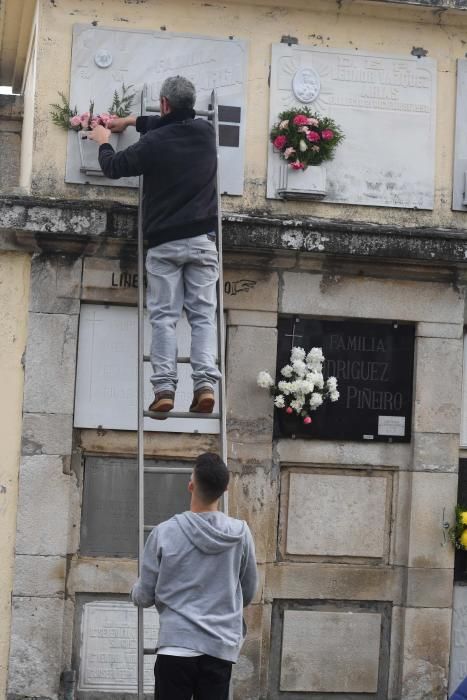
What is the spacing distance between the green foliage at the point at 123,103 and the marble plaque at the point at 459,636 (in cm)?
378

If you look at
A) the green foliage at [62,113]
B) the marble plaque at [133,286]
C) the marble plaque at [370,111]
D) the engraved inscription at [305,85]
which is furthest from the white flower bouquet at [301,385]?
the green foliage at [62,113]

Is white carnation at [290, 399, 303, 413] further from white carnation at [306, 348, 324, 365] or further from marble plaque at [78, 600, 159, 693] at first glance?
marble plaque at [78, 600, 159, 693]

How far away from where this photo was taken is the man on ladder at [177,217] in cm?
730

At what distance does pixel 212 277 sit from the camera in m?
7.41

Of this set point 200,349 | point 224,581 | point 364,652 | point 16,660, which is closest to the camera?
point 224,581

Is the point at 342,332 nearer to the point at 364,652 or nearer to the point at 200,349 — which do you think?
the point at 200,349

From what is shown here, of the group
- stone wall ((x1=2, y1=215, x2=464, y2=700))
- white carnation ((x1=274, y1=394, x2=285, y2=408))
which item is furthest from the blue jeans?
white carnation ((x1=274, y1=394, x2=285, y2=408))

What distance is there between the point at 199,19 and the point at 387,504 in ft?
11.1

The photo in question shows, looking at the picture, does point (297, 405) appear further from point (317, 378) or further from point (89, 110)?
point (89, 110)

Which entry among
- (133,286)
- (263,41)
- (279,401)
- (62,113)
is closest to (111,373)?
(133,286)

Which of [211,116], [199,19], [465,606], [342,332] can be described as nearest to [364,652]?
[465,606]

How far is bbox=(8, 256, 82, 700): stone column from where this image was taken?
797cm

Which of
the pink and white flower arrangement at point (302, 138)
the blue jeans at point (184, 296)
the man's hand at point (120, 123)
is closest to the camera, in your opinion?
the blue jeans at point (184, 296)

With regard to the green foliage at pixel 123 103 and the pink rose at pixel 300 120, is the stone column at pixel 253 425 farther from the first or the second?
the green foliage at pixel 123 103
